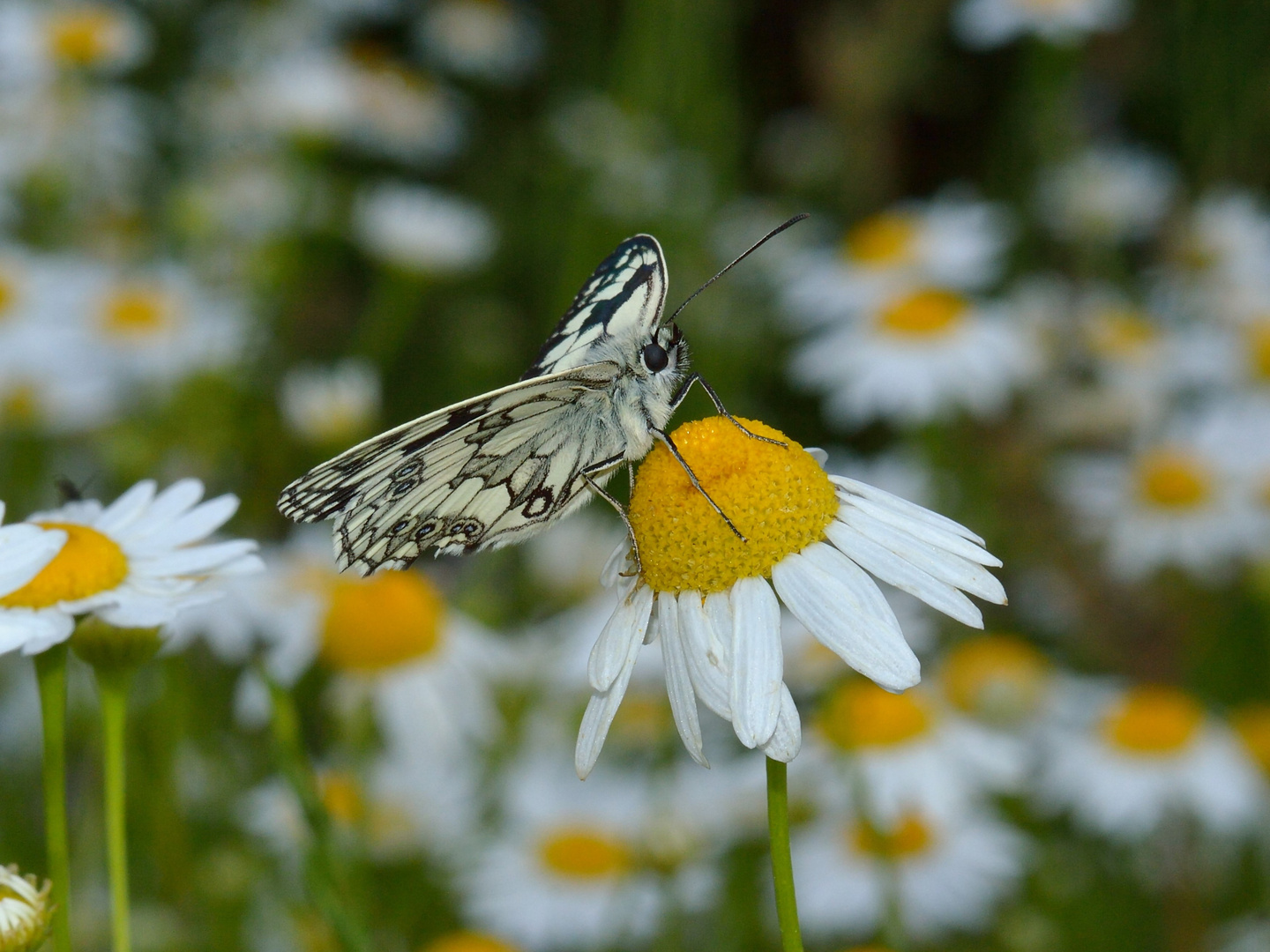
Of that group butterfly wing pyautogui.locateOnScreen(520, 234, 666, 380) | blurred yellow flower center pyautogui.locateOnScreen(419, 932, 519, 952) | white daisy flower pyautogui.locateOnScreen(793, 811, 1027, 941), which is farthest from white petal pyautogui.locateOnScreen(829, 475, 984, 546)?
white daisy flower pyautogui.locateOnScreen(793, 811, 1027, 941)

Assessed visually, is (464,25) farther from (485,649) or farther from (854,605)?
(854,605)

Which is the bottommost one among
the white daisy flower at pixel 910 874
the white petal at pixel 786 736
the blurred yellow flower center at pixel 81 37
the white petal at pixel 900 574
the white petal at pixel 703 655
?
the white daisy flower at pixel 910 874

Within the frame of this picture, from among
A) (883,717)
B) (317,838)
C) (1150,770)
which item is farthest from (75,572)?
(1150,770)

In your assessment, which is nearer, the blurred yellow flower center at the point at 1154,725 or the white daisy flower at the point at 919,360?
the blurred yellow flower center at the point at 1154,725

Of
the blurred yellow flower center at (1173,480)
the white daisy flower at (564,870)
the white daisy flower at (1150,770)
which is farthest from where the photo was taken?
the blurred yellow flower center at (1173,480)

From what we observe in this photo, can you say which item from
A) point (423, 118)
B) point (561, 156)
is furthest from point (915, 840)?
point (423, 118)

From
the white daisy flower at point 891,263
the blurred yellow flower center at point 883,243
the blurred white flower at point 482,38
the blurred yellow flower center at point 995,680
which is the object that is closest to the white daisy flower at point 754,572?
the blurred yellow flower center at point 995,680

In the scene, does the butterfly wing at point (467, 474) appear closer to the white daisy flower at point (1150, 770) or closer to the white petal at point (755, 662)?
the white petal at point (755, 662)
